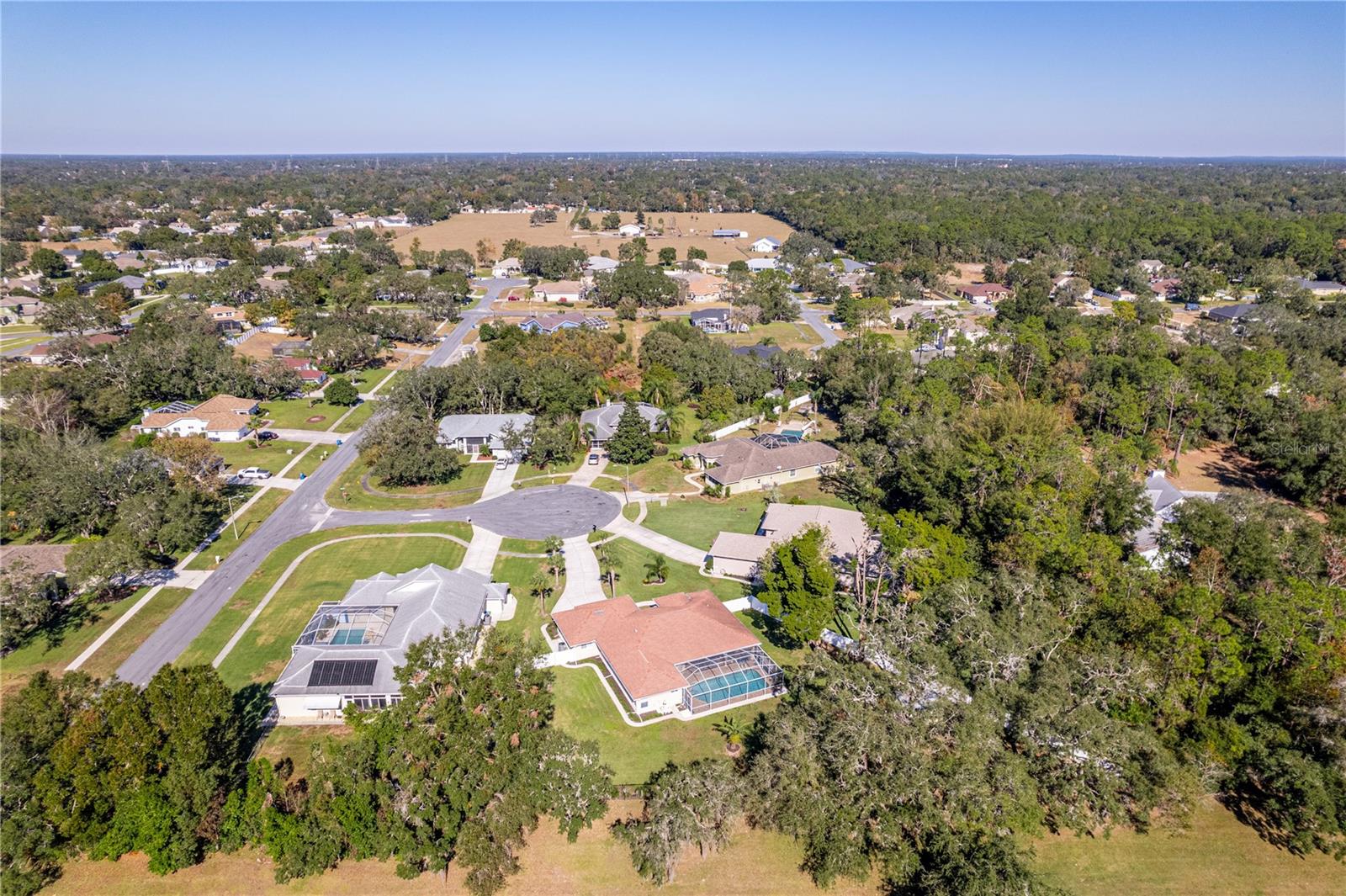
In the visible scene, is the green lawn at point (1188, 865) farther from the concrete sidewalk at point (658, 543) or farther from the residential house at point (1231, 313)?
the residential house at point (1231, 313)

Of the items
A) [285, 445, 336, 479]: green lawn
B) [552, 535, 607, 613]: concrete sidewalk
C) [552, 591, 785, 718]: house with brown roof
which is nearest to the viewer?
[552, 591, 785, 718]: house with brown roof

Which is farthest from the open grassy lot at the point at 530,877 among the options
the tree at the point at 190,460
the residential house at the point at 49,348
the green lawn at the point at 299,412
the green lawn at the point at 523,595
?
the residential house at the point at 49,348

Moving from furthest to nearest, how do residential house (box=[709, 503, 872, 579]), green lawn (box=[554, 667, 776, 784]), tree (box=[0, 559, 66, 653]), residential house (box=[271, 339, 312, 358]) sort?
1. residential house (box=[271, 339, 312, 358])
2. residential house (box=[709, 503, 872, 579])
3. tree (box=[0, 559, 66, 653])
4. green lawn (box=[554, 667, 776, 784])

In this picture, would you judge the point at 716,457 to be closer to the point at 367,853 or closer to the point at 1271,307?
the point at 367,853

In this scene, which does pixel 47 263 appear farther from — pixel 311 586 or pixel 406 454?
pixel 311 586

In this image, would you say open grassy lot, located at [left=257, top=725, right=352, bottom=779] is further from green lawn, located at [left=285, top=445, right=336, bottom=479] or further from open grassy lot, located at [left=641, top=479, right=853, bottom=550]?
green lawn, located at [left=285, top=445, right=336, bottom=479]

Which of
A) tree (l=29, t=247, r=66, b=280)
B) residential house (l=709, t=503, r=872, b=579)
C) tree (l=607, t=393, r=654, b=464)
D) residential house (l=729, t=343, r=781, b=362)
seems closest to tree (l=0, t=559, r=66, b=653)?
tree (l=607, t=393, r=654, b=464)
